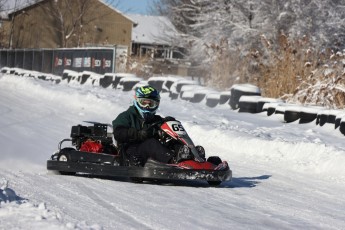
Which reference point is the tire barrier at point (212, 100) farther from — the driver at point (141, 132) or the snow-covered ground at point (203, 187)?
the driver at point (141, 132)

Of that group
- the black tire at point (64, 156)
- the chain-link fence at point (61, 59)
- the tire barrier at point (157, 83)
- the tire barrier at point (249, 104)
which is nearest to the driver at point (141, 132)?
the black tire at point (64, 156)

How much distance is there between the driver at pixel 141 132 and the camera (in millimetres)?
7863

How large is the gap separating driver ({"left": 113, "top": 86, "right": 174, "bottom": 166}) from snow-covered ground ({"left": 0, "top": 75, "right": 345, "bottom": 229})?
1.00 feet

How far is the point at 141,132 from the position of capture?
8.00m

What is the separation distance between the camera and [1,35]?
53344 mm

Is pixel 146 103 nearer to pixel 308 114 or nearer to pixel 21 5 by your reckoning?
pixel 308 114

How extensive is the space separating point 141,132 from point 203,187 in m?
0.87

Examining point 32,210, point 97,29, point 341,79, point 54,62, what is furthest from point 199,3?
point 32,210

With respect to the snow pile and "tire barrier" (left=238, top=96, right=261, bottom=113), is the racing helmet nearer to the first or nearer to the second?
the snow pile

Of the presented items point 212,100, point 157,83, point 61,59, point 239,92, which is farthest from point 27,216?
point 61,59

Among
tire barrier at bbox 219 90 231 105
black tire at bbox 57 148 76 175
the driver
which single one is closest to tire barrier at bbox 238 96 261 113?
tire barrier at bbox 219 90 231 105

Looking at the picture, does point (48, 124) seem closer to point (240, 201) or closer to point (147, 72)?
point (240, 201)

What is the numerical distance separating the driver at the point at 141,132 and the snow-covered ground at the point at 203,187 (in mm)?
305

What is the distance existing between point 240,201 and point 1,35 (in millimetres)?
48378
